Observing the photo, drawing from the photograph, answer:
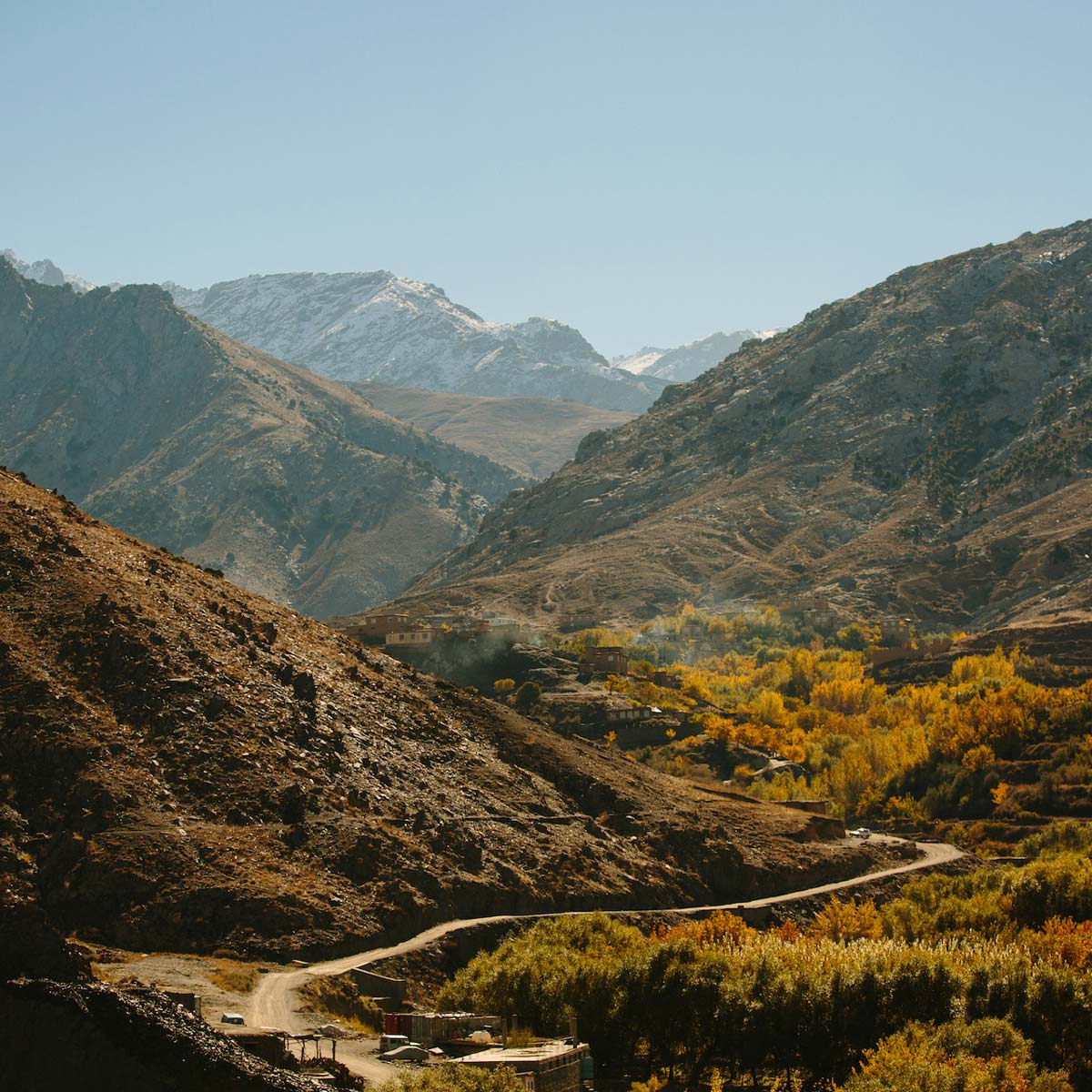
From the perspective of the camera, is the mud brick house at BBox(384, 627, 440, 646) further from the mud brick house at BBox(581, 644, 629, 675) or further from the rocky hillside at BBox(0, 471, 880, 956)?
the rocky hillside at BBox(0, 471, 880, 956)

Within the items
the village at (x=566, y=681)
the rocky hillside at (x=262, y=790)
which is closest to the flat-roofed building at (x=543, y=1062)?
the rocky hillside at (x=262, y=790)

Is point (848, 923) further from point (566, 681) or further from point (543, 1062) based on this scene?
point (566, 681)

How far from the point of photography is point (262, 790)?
68188mm

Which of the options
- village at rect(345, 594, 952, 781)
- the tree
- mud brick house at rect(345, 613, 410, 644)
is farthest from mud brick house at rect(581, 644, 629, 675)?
the tree

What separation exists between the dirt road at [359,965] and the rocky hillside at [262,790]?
35.2 inches

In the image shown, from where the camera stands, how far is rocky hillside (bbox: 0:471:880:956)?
6009 cm

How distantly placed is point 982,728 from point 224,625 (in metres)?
78.3

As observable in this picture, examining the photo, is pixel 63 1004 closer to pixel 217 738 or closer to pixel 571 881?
pixel 217 738

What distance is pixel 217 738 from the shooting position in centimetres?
6988

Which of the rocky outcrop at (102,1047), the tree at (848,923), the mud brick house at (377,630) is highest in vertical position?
the mud brick house at (377,630)

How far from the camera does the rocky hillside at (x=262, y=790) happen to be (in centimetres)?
6009

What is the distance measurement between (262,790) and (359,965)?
436 inches

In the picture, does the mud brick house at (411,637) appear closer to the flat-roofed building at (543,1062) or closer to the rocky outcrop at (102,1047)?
the flat-roofed building at (543,1062)

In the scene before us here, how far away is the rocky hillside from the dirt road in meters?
0.89
